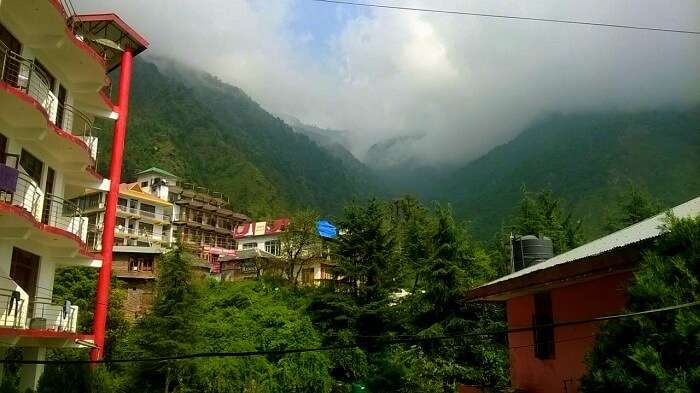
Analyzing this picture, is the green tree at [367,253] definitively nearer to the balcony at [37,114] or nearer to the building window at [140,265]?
the balcony at [37,114]

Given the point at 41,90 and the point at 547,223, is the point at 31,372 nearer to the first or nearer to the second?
the point at 41,90

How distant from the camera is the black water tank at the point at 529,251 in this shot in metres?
16.3

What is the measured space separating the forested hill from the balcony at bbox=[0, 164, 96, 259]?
70.4m

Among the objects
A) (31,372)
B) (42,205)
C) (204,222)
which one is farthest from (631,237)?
(204,222)

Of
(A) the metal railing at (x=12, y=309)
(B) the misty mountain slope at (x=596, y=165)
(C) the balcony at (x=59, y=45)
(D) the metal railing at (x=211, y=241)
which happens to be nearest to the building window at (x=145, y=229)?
(D) the metal railing at (x=211, y=241)

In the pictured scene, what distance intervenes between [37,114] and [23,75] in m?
1.33

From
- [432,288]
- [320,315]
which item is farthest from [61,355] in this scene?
[432,288]

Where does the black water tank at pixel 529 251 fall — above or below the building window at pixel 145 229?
below

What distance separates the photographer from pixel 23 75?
15352mm

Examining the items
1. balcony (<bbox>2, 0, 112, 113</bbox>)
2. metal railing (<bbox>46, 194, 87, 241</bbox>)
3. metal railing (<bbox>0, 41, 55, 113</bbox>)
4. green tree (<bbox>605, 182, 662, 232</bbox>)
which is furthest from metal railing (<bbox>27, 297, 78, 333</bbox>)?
green tree (<bbox>605, 182, 662, 232</bbox>)

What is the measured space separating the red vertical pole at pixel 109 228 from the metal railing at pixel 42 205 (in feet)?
4.71

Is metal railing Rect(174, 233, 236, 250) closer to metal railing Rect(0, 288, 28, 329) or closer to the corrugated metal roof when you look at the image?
metal railing Rect(0, 288, 28, 329)

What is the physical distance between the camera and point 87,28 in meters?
23.5

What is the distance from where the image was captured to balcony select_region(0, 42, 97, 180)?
46.9 feet
